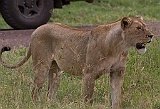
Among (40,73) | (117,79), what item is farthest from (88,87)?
(40,73)

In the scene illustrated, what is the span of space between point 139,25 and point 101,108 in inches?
34.2

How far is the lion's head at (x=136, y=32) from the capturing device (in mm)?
6340

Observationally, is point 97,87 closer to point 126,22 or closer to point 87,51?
point 87,51

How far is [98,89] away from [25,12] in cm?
558

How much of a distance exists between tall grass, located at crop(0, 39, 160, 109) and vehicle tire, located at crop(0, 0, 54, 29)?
4.34 meters

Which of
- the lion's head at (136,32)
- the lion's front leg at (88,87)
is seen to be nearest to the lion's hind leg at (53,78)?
the lion's front leg at (88,87)

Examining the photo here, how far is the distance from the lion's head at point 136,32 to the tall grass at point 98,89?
57 cm

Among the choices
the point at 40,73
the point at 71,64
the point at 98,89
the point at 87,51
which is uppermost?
the point at 87,51

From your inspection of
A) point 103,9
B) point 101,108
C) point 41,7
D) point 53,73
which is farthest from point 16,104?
point 103,9

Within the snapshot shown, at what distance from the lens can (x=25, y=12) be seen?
1259cm

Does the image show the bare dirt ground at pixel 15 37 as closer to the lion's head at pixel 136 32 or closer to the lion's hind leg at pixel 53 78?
the lion's hind leg at pixel 53 78

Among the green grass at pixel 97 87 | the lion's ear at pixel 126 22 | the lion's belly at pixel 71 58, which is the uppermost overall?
the lion's ear at pixel 126 22

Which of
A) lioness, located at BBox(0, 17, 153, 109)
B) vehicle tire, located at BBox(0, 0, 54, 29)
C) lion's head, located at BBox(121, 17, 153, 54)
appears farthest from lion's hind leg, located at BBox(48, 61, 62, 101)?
vehicle tire, located at BBox(0, 0, 54, 29)

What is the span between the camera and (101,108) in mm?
6156
